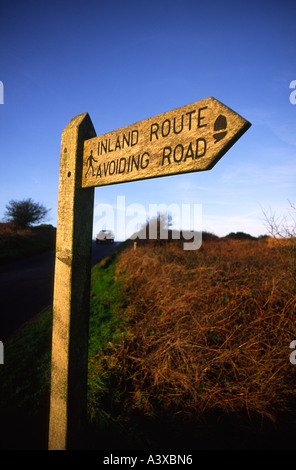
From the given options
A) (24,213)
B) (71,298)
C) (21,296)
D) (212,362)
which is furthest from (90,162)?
(24,213)

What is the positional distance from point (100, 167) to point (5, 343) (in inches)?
185

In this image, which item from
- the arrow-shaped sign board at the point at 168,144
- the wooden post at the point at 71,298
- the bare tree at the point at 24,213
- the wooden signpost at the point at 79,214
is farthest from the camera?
the bare tree at the point at 24,213

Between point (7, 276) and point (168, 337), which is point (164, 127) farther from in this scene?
point (7, 276)

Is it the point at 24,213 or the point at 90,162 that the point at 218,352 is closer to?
the point at 90,162

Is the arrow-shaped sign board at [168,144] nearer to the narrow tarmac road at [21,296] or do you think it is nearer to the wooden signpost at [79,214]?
the wooden signpost at [79,214]

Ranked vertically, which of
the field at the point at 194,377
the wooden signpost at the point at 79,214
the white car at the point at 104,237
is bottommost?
the field at the point at 194,377

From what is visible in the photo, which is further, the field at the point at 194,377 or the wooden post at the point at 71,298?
the field at the point at 194,377

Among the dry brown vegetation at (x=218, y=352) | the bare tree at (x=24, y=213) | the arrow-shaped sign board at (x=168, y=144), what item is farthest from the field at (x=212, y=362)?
the bare tree at (x=24, y=213)

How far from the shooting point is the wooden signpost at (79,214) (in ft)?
3.86

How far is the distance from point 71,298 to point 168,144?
116cm

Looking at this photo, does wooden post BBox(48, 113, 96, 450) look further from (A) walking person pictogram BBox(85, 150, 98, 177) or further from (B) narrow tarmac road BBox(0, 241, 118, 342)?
(B) narrow tarmac road BBox(0, 241, 118, 342)

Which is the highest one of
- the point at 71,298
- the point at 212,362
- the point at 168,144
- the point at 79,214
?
the point at 168,144

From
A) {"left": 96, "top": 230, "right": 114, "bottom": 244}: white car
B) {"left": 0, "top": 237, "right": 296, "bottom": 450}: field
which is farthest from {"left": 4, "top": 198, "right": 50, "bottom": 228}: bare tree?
{"left": 0, "top": 237, "right": 296, "bottom": 450}: field

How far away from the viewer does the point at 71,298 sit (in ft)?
4.60
